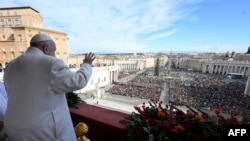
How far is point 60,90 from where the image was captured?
3.61 feet

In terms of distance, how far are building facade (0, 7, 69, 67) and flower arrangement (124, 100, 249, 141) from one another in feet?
48.8

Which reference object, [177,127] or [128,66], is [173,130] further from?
[128,66]

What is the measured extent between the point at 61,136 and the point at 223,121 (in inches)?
51.4

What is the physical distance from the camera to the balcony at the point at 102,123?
5.22 feet

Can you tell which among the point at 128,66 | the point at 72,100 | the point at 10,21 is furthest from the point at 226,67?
the point at 72,100

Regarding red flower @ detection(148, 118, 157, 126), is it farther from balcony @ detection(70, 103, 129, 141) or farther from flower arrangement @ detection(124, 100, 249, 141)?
balcony @ detection(70, 103, 129, 141)

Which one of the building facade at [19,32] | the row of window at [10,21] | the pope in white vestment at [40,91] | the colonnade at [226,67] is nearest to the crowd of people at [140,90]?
the building facade at [19,32]

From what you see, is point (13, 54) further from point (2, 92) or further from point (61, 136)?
point (61, 136)

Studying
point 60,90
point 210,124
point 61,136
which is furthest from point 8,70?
point 210,124

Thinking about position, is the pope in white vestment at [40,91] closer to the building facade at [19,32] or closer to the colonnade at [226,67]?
the building facade at [19,32]

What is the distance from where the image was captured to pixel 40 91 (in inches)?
43.5

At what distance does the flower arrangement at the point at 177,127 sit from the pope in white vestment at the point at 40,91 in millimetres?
605

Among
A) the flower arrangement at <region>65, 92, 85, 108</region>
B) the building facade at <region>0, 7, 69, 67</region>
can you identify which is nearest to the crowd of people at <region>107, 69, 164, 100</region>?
the building facade at <region>0, 7, 69, 67</region>

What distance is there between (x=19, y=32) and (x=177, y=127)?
15746 millimetres
